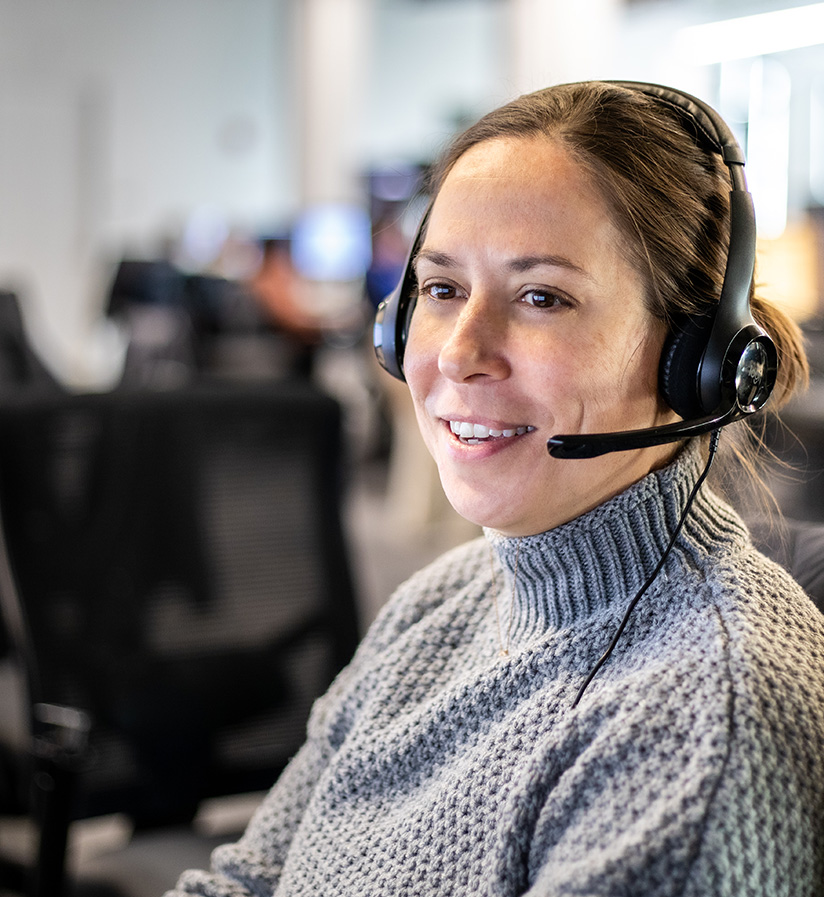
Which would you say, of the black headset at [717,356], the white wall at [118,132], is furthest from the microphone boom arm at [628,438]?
the white wall at [118,132]

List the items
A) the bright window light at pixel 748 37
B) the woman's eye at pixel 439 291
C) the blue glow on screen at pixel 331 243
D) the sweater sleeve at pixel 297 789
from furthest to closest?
the blue glow on screen at pixel 331 243 < the bright window light at pixel 748 37 < the sweater sleeve at pixel 297 789 < the woman's eye at pixel 439 291

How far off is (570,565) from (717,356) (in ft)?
0.62

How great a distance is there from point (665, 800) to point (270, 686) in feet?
3.25

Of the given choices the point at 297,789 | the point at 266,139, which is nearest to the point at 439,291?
the point at 297,789

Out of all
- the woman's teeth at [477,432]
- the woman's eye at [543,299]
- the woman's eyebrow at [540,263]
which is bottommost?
the woman's teeth at [477,432]

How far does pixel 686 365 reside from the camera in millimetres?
759

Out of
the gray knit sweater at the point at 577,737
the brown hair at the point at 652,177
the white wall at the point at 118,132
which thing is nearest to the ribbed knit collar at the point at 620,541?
the gray knit sweater at the point at 577,737

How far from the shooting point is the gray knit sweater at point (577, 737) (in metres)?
0.58

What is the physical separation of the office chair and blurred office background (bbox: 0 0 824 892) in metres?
1.63

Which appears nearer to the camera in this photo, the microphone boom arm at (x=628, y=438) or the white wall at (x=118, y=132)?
the microphone boom arm at (x=628, y=438)

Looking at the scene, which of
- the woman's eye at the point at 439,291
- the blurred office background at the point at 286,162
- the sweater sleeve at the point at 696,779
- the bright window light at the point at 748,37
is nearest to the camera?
the sweater sleeve at the point at 696,779

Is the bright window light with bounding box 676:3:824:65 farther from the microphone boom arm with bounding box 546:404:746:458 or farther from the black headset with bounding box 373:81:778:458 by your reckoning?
the microphone boom arm with bounding box 546:404:746:458

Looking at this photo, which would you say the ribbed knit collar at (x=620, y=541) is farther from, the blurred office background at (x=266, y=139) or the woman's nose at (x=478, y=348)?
the blurred office background at (x=266, y=139)

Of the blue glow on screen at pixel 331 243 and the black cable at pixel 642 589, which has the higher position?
the black cable at pixel 642 589
